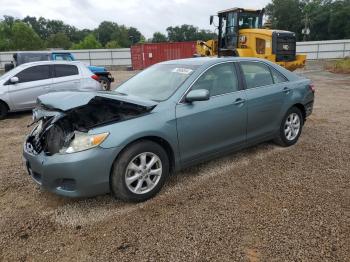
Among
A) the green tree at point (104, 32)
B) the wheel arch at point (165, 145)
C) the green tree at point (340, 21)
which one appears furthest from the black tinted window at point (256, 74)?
the green tree at point (104, 32)

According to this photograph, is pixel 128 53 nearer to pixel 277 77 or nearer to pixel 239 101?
pixel 277 77

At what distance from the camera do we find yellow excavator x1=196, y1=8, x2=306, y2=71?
1303 cm

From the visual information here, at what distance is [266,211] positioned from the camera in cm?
337

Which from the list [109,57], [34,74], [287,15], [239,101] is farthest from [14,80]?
[287,15]

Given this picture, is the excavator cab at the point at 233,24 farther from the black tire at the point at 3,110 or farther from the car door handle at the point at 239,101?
the car door handle at the point at 239,101

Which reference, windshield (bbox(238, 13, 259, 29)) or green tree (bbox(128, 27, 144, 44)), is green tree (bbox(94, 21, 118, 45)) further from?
windshield (bbox(238, 13, 259, 29))

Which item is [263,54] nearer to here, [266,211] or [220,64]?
[220,64]

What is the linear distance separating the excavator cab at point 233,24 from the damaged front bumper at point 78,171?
37.0ft

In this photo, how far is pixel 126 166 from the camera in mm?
3391

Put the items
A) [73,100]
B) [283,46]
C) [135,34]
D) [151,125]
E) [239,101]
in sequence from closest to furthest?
[151,125] → [73,100] → [239,101] → [283,46] → [135,34]

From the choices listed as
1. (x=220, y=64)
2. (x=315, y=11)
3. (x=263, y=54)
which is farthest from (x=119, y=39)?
(x=220, y=64)

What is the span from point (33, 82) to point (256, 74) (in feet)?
20.5

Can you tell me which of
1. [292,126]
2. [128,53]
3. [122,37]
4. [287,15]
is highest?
[287,15]

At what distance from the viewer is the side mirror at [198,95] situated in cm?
377
